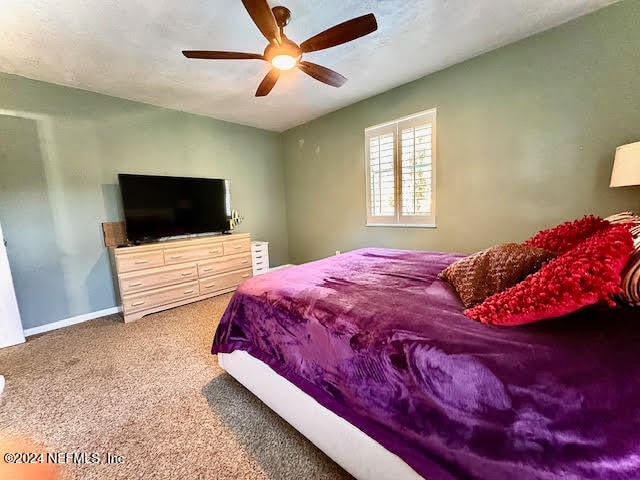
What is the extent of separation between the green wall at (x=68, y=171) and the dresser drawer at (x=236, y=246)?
1162 millimetres

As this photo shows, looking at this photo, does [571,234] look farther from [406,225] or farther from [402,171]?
[402,171]

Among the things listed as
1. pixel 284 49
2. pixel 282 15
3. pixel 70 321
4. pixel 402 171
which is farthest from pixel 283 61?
pixel 70 321

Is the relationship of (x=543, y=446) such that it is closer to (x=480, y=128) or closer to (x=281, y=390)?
(x=281, y=390)

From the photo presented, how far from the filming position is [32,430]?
1426 millimetres

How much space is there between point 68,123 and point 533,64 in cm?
466

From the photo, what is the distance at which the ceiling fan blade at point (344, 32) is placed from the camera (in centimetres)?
159

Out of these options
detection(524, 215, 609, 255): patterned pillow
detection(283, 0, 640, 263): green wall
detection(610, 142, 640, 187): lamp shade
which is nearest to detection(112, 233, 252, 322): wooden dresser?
detection(283, 0, 640, 263): green wall

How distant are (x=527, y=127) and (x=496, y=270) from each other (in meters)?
2.09

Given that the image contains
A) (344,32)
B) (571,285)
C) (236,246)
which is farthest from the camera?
(236,246)

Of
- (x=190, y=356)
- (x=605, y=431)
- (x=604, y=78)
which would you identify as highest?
(x=604, y=78)

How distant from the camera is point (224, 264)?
358 cm

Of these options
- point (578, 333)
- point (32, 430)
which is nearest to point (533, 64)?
point (578, 333)

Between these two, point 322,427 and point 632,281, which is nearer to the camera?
point 632,281

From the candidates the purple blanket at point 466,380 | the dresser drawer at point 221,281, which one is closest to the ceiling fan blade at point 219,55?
the purple blanket at point 466,380
